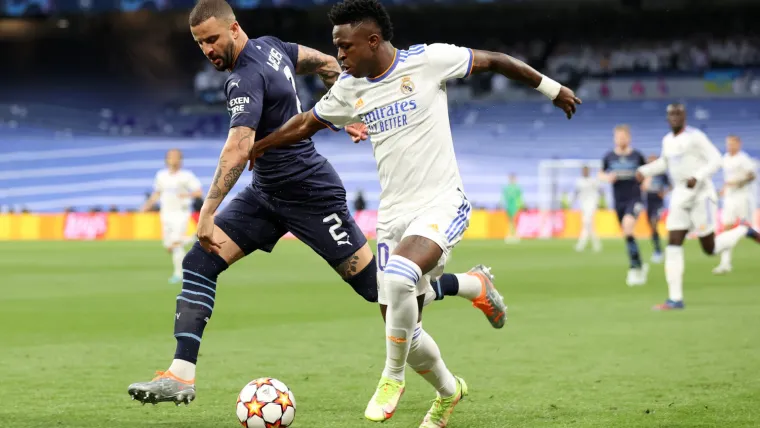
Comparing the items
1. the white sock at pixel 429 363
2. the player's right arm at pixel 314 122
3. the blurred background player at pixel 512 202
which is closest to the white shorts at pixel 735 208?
the blurred background player at pixel 512 202

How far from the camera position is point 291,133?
6.40 meters

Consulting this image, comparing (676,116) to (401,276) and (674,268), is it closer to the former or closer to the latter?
(674,268)

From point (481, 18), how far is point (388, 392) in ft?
136

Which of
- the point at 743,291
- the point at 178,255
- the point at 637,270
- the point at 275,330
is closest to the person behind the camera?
the point at 275,330

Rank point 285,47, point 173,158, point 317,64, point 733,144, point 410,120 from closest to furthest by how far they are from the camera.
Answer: point 410,120, point 285,47, point 317,64, point 173,158, point 733,144

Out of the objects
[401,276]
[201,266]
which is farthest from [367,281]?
[401,276]

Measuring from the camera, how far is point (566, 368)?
8641mm

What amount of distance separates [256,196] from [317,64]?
1.05 m

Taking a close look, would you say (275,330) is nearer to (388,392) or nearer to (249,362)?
(249,362)

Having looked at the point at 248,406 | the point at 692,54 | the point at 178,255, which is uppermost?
the point at 692,54

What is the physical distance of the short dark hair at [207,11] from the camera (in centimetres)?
637

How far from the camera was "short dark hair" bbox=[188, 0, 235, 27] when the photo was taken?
637 centimetres

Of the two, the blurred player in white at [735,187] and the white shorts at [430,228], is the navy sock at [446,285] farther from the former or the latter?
the blurred player in white at [735,187]

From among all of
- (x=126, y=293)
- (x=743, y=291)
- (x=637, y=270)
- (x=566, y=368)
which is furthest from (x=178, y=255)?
(x=566, y=368)
